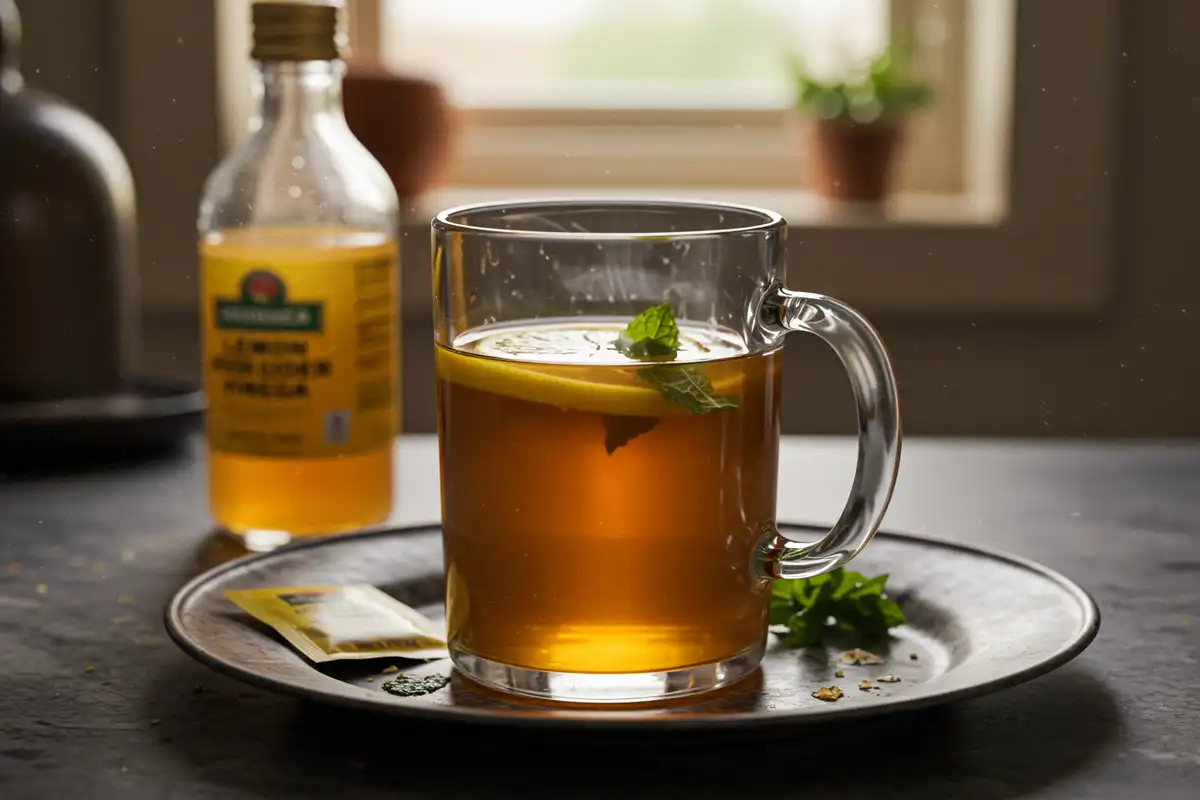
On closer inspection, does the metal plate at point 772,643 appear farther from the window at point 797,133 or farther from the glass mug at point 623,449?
the window at point 797,133

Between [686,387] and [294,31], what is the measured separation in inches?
16.0

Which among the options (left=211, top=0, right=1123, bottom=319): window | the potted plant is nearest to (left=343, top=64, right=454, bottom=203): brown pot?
(left=211, top=0, right=1123, bottom=319): window

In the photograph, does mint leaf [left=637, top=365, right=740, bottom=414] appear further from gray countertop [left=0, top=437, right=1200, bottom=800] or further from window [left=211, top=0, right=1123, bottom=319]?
window [left=211, top=0, right=1123, bottom=319]

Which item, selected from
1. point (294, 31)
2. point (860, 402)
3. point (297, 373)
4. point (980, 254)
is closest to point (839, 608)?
point (860, 402)

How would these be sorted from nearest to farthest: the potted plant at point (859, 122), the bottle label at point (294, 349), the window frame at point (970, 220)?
1. the bottle label at point (294, 349)
2. the window frame at point (970, 220)
3. the potted plant at point (859, 122)

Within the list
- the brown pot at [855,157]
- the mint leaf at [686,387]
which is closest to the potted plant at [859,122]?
the brown pot at [855,157]

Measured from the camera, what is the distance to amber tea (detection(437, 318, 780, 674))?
2.24 ft

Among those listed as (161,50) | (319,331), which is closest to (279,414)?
(319,331)

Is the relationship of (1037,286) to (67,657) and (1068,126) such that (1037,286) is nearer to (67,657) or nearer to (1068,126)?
(1068,126)

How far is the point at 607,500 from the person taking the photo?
0.68 metres

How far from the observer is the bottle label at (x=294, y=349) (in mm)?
964

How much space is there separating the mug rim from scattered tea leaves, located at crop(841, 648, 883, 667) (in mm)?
193

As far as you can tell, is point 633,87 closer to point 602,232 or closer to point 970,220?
point 970,220

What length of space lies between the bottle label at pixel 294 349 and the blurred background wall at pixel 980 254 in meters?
1.08
